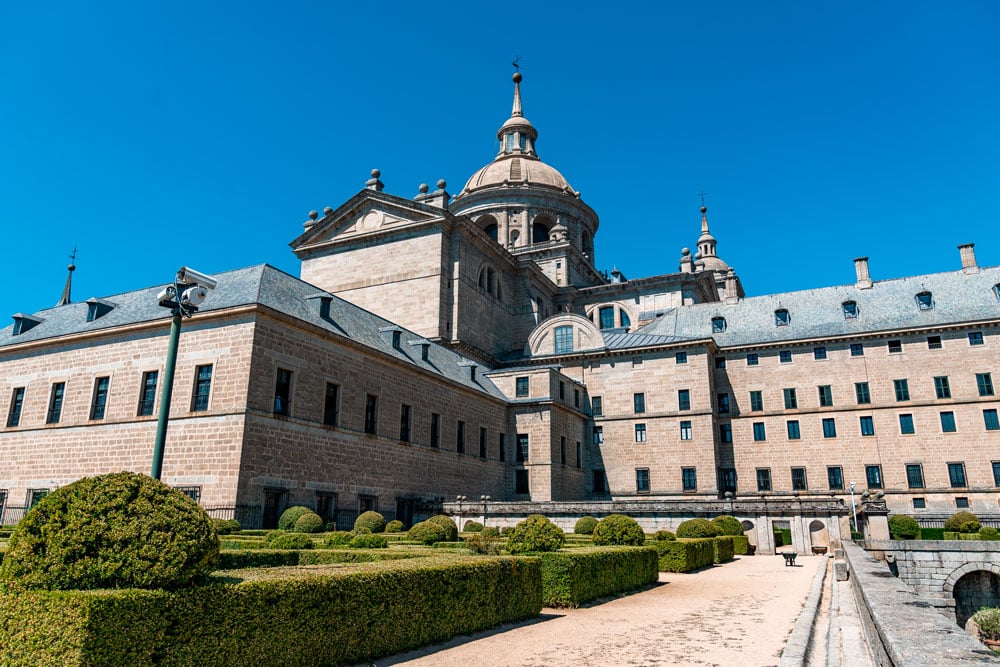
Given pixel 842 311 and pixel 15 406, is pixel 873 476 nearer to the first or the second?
pixel 842 311

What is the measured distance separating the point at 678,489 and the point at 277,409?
25.7 metres

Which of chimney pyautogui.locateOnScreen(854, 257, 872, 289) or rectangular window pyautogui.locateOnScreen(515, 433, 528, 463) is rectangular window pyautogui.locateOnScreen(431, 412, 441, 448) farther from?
chimney pyautogui.locateOnScreen(854, 257, 872, 289)

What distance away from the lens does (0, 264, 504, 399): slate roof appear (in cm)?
2539

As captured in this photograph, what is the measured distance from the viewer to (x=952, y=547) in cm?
2208

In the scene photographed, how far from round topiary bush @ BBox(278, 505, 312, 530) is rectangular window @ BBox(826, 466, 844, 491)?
104 feet

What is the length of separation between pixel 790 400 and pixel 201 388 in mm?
34418

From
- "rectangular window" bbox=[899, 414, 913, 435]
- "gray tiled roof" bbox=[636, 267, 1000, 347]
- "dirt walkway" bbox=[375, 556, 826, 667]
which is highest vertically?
"gray tiled roof" bbox=[636, 267, 1000, 347]

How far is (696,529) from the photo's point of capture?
84.4 ft

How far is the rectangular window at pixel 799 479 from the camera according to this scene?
134 feet

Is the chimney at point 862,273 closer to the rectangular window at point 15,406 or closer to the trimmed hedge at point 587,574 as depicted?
the trimmed hedge at point 587,574

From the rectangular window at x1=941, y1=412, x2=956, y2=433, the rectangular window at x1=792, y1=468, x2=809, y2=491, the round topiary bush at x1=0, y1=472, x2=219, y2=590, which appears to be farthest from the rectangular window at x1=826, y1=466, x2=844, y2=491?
the round topiary bush at x1=0, y1=472, x2=219, y2=590

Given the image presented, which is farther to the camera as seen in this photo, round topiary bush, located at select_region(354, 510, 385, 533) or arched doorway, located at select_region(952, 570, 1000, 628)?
round topiary bush, located at select_region(354, 510, 385, 533)

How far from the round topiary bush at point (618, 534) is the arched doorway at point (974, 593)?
1137cm

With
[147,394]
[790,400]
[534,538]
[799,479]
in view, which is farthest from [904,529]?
[147,394]
